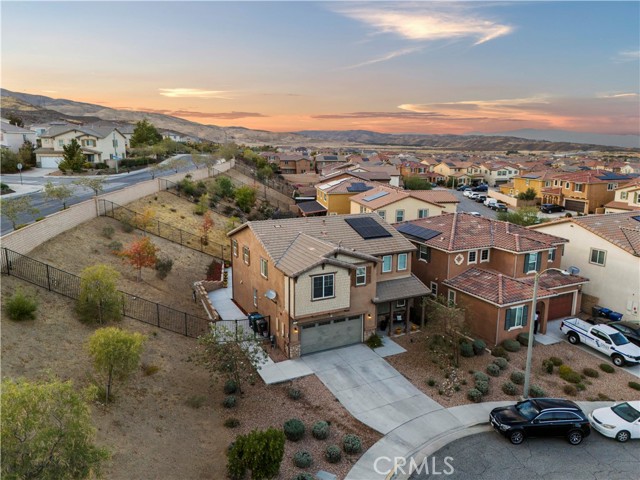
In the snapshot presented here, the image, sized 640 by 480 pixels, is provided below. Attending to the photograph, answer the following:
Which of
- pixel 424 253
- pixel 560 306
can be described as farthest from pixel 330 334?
pixel 560 306

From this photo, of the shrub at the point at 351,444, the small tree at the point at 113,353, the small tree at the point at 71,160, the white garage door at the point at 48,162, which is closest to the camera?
the shrub at the point at 351,444

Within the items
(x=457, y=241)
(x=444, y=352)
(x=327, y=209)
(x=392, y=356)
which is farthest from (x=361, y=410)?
(x=327, y=209)

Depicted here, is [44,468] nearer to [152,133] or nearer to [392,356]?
[392,356]

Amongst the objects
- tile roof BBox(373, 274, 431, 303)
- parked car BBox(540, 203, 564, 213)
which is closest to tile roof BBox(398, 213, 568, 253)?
tile roof BBox(373, 274, 431, 303)

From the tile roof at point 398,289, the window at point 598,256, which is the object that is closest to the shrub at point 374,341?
the tile roof at point 398,289

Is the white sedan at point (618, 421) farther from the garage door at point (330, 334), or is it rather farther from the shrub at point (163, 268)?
the shrub at point (163, 268)

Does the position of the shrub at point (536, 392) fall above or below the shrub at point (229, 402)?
below
